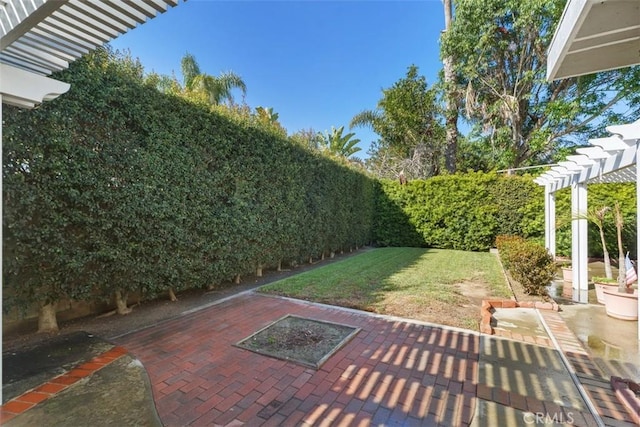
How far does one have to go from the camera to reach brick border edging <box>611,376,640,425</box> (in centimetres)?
249

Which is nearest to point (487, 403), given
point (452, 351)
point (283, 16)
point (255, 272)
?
point (452, 351)

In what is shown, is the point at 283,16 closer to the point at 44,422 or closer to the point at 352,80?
the point at 352,80

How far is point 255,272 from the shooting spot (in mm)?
8219

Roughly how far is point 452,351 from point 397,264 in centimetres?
618

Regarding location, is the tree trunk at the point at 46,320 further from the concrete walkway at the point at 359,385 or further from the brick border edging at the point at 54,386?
the brick border edging at the point at 54,386

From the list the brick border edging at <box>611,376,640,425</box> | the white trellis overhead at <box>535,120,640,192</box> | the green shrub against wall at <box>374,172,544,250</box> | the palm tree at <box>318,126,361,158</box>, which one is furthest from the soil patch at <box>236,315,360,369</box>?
the palm tree at <box>318,126,361,158</box>

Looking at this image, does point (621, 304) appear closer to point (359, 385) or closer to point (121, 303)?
point (359, 385)

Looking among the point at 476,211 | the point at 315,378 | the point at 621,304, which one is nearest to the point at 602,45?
→ the point at 315,378

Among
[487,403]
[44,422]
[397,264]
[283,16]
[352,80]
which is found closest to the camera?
[44,422]

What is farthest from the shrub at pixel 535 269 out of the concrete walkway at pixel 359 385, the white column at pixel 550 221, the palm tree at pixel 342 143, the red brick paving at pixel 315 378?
the palm tree at pixel 342 143

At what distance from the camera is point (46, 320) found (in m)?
4.20

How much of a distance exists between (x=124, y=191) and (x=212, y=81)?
2065 centimetres

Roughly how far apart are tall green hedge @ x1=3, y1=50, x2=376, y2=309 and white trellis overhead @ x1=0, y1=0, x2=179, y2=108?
976 millimetres

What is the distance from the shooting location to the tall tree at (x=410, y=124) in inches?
709
